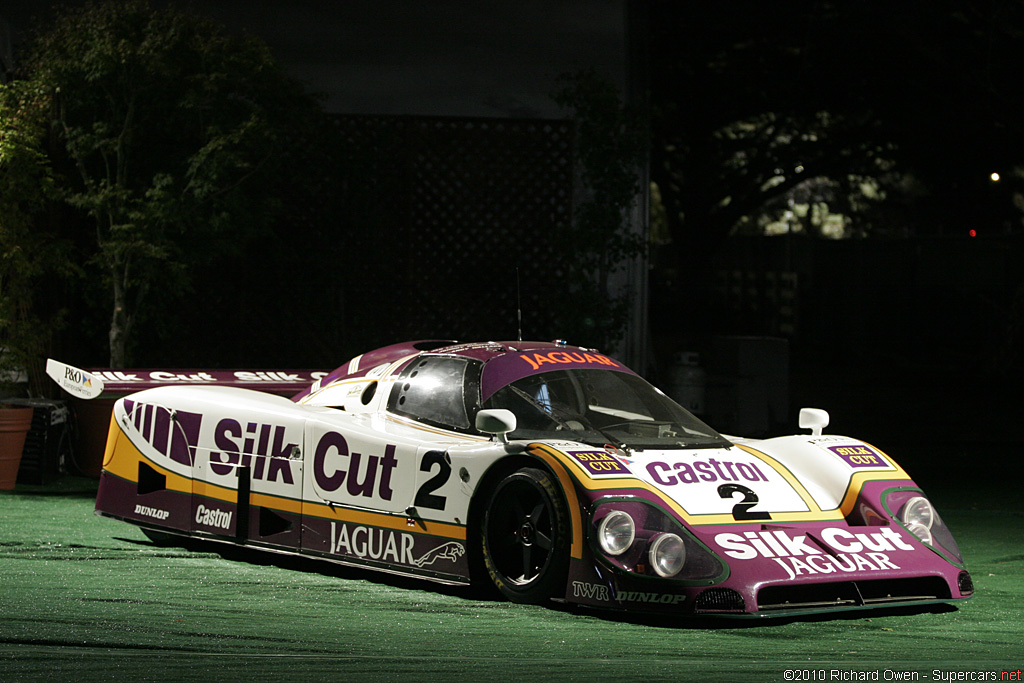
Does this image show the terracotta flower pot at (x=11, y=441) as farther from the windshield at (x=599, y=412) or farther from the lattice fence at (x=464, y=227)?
the windshield at (x=599, y=412)

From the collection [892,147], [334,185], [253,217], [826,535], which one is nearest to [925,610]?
[826,535]

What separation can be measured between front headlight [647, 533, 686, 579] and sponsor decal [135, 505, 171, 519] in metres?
2.99

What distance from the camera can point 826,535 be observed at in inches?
215

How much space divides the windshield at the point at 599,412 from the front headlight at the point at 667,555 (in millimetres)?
747

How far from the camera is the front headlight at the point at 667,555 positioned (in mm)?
5152

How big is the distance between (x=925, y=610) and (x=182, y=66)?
298 inches

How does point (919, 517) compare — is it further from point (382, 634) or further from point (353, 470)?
point (353, 470)

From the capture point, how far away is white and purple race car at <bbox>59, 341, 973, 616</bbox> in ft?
17.1

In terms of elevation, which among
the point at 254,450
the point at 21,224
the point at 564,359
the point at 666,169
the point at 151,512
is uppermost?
the point at 666,169

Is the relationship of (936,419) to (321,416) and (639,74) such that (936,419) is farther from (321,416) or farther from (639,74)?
(321,416)

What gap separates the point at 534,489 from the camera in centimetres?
558

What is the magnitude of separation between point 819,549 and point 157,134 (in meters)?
7.50

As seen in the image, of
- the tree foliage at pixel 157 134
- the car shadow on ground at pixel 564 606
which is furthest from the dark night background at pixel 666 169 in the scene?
the car shadow on ground at pixel 564 606

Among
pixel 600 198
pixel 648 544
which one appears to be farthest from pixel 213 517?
pixel 600 198
